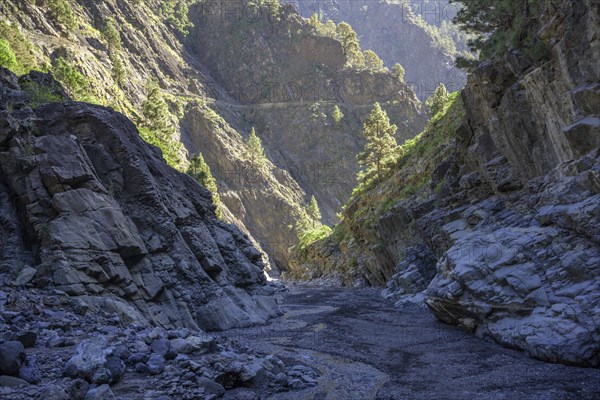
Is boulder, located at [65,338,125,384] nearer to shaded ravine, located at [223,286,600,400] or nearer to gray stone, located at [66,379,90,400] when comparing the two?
gray stone, located at [66,379,90,400]

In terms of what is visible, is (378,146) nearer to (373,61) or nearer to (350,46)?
(350,46)

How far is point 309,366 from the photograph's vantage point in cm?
1494

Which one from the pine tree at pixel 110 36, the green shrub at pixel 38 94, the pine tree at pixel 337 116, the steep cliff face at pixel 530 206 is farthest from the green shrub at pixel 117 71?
the steep cliff face at pixel 530 206

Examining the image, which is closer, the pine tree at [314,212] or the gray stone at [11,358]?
the gray stone at [11,358]

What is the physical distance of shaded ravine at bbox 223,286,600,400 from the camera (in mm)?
11852

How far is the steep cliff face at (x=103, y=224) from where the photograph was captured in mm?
18812

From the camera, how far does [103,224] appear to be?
2100cm

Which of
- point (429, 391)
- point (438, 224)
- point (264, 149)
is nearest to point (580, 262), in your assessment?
point (429, 391)

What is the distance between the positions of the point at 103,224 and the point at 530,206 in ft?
69.0

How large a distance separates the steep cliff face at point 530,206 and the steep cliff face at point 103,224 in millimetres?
12978

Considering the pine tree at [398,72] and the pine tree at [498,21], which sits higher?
the pine tree at [398,72]

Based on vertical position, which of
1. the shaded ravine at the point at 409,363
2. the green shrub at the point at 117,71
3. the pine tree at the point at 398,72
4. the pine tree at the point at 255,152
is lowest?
the shaded ravine at the point at 409,363

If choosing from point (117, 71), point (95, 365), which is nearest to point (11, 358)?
point (95, 365)

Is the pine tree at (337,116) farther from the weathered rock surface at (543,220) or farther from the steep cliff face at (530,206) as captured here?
the weathered rock surface at (543,220)
